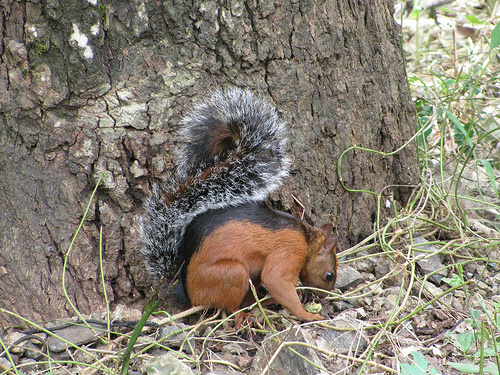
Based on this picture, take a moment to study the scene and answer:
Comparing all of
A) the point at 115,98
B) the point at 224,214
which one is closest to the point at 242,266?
the point at 224,214

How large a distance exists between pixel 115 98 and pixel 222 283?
2.87ft

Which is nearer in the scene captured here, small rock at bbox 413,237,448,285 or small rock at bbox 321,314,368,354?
small rock at bbox 321,314,368,354

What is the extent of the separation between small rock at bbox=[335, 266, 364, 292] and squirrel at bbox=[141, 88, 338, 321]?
28 cm

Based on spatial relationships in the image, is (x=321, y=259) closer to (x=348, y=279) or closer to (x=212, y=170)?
(x=348, y=279)

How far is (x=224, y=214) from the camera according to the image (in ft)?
7.11

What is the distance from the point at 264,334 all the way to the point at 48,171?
3.65ft

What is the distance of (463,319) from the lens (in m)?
2.13

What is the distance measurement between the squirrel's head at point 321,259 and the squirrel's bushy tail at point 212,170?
353 mm

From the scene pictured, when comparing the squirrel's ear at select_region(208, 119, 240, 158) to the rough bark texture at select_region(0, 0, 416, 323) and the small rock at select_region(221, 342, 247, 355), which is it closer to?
the rough bark texture at select_region(0, 0, 416, 323)

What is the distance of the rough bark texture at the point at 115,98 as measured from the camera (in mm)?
1907

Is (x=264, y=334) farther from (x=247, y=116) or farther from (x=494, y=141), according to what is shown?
(x=494, y=141)

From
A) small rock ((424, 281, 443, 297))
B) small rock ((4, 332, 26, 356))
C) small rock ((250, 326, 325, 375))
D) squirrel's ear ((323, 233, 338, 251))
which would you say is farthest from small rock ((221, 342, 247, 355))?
small rock ((424, 281, 443, 297))

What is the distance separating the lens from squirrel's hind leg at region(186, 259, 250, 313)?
2.09 m

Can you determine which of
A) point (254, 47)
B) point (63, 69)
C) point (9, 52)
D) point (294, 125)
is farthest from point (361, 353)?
point (9, 52)
